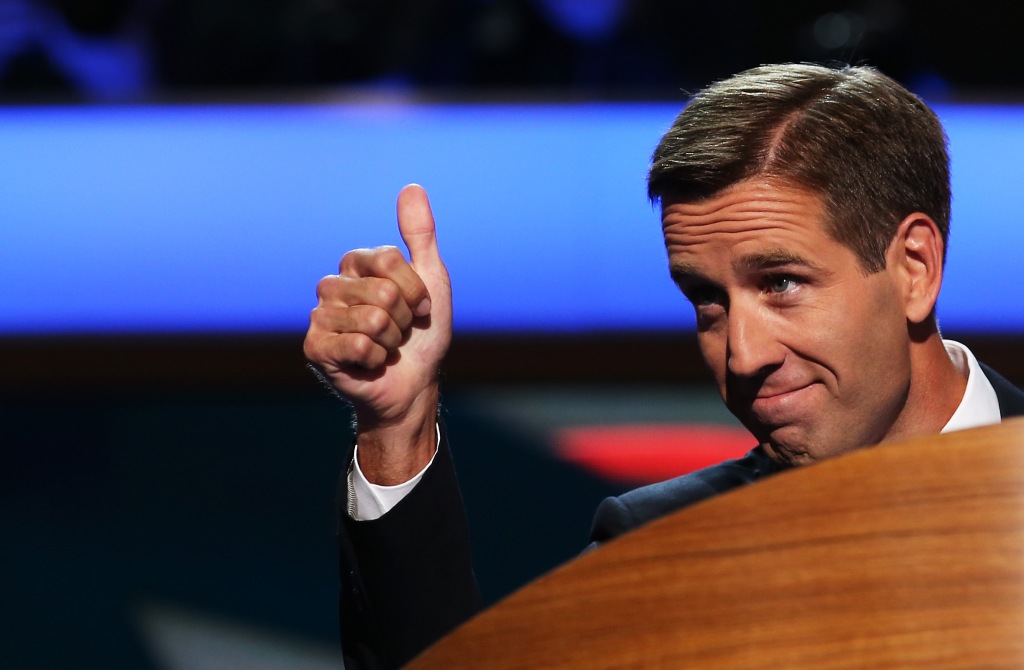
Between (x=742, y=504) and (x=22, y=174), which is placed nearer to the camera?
(x=742, y=504)

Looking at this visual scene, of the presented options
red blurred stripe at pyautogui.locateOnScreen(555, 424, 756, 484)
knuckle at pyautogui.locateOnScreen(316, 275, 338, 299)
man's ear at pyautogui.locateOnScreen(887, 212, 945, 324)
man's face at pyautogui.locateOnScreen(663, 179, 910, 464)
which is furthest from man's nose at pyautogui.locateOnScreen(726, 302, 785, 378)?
red blurred stripe at pyautogui.locateOnScreen(555, 424, 756, 484)

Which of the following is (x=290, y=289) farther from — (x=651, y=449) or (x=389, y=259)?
(x=389, y=259)

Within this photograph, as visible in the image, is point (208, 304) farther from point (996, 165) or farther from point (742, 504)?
point (742, 504)

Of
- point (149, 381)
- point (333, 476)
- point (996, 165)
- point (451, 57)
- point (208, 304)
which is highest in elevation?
point (451, 57)

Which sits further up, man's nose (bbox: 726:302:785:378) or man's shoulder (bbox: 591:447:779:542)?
man's nose (bbox: 726:302:785:378)

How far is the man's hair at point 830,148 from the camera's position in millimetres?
1042

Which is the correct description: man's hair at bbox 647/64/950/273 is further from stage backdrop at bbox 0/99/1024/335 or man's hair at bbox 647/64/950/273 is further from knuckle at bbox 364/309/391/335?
stage backdrop at bbox 0/99/1024/335

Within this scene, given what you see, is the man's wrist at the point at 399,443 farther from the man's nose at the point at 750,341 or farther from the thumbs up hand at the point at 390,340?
the man's nose at the point at 750,341

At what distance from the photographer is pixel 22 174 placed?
292cm

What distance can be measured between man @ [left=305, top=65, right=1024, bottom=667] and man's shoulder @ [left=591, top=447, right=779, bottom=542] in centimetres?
14

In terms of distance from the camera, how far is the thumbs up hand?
40.0 inches

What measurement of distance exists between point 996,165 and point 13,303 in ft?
7.70

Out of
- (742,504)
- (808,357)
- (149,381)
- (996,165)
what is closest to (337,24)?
(149,381)

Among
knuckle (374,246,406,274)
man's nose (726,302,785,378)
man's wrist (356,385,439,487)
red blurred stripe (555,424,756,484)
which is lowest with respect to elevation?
red blurred stripe (555,424,756,484)
